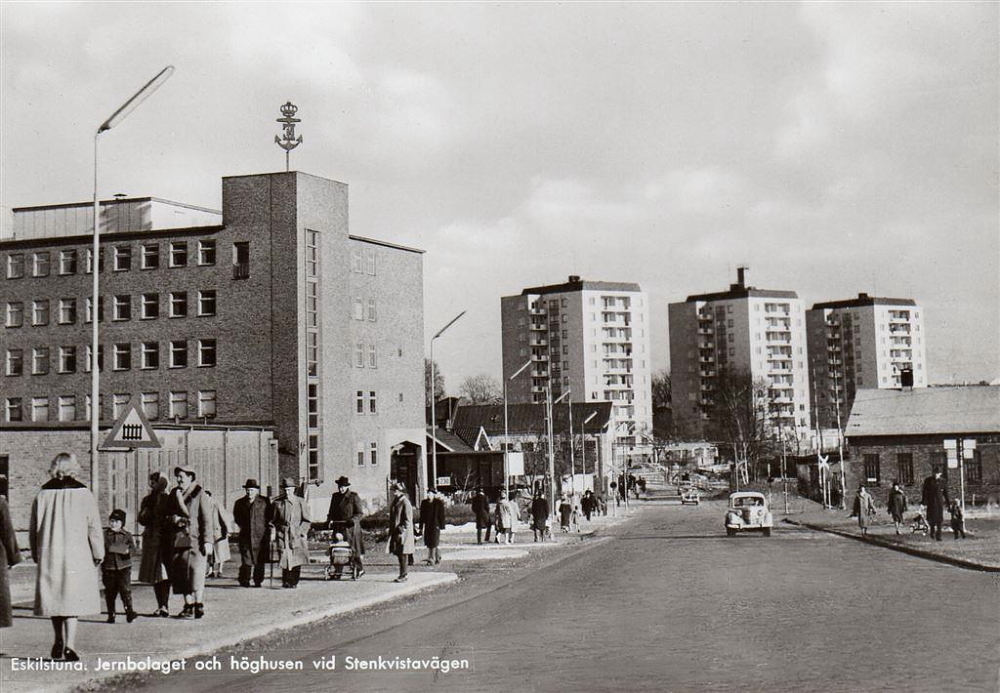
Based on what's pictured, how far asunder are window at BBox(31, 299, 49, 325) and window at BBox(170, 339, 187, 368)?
811 centimetres

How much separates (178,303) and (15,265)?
10.7 m

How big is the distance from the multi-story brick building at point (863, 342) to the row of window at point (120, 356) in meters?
109

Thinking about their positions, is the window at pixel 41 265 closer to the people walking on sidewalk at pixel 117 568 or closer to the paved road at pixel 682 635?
the paved road at pixel 682 635

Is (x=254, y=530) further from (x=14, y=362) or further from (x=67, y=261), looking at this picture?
(x=14, y=362)

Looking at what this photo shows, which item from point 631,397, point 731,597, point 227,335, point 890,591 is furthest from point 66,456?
point 631,397

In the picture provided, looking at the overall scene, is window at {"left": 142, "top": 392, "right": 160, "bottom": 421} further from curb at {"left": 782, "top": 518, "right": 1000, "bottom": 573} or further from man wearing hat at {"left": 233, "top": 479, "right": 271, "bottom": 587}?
man wearing hat at {"left": 233, "top": 479, "right": 271, "bottom": 587}

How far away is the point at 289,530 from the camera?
58.0 feet

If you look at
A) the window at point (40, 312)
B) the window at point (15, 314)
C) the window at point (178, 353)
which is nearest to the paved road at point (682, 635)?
the window at point (178, 353)

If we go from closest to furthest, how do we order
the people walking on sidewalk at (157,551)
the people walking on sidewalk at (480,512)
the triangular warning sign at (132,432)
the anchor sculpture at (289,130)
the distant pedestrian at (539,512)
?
the people walking on sidewalk at (157,551), the triangular warning sign at (132,432), the people walking on sidewalk at (480,512), the distant pedestrian at (539,512), the anchor sculpture at (289,130)

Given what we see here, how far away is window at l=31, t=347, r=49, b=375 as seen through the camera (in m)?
62.2

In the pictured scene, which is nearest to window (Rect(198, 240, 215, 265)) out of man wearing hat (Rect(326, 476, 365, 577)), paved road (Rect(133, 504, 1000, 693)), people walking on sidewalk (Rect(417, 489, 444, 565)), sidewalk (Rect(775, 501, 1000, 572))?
sidewalk (Rect(775, 501, 1000, 572))

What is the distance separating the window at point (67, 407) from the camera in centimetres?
6131

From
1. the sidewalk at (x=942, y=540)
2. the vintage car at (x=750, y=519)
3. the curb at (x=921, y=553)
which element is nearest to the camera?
the curb at (x=921, y=553)

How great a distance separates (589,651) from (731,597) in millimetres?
5603
